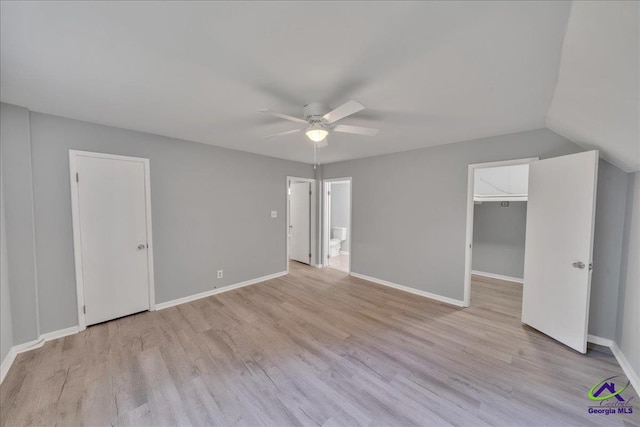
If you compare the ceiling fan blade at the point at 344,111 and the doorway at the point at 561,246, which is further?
the doorway at the point at 561,246

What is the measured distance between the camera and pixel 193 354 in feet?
7.04

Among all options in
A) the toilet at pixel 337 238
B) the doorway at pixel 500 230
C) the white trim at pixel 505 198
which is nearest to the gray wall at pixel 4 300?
the toilet at pixel 337 238

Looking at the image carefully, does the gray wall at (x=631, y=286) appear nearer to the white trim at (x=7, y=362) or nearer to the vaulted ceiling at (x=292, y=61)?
the vaulted ceiling at (x=292, y=61)

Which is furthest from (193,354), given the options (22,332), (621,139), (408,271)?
(621,139)

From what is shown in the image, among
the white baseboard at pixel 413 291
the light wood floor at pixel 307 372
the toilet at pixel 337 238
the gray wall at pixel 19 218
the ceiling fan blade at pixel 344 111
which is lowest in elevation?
the light wood floor at pixel 307 372

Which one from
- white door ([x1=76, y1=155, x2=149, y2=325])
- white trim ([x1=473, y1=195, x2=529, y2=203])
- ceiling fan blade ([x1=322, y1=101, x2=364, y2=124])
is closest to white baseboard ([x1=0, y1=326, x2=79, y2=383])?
white door ([x1=76, y1=155, x2=149, y2=325])

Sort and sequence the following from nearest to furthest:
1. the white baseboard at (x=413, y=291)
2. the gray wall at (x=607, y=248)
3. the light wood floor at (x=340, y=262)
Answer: the gray wall at (x=607, y=248) → the white baseboard at (x=413, y=291) → the light wood floor at (x=340, y=262)

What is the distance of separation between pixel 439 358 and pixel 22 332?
4035 mm

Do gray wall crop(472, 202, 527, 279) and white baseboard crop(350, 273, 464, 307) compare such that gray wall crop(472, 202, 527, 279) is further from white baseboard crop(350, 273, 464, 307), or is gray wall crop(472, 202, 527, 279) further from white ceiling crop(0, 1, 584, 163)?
white ceiling crop(0, 1, 584, 163)

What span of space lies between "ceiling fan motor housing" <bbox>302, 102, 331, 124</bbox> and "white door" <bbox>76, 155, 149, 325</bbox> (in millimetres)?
2356

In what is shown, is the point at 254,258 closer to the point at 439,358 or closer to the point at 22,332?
the point at 22,332

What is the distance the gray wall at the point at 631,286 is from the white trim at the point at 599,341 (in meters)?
0.12

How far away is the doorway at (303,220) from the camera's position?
509cm

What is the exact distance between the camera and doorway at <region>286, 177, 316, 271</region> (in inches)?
201
